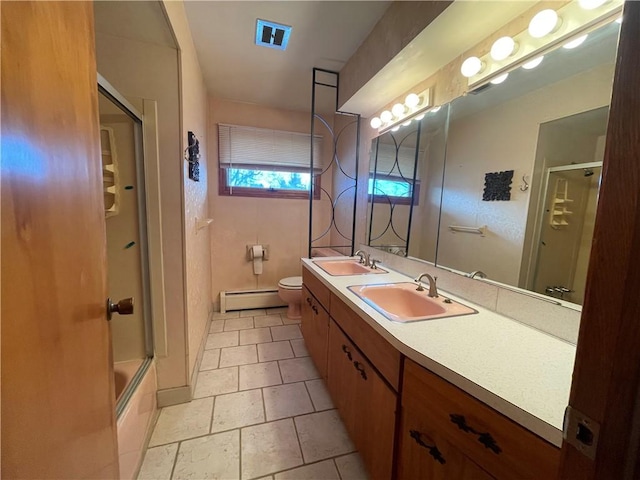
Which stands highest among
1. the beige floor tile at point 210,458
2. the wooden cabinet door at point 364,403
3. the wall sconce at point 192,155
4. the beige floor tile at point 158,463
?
the wall sconce at point 192,155

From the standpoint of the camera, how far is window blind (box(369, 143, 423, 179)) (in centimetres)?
183

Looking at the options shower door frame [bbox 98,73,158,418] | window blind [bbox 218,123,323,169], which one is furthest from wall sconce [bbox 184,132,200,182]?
window blind [bbox 218,123,323,169]

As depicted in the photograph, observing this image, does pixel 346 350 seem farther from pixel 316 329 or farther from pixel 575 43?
pixel 575 43

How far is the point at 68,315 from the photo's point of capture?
0.55 meters

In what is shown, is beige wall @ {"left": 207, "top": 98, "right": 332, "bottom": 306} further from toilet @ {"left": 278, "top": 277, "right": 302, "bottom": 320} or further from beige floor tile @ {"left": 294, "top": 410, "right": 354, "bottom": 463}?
beige floor tile @ {"left": 294, "top": 410, "right": 354, "bottom": 463}

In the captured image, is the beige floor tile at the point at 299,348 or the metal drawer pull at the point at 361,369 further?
the beige floor tile at the point at 299,348

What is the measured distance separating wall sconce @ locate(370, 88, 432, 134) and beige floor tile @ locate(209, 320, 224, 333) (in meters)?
2.43

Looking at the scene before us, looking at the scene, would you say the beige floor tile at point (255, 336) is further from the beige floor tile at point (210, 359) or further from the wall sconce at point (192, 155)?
the wall sconce at point (192, 155)

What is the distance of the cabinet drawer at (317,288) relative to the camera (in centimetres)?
167

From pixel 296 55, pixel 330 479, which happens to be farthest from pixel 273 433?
pixel 296 55

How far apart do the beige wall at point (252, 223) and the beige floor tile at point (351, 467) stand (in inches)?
84.3

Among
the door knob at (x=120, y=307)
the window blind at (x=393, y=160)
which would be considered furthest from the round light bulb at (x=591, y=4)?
the door knob at (x=120, y=307)

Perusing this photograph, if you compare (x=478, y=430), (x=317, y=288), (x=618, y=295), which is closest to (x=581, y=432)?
(x=618, y=295)

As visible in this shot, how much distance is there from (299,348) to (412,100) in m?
2.17
